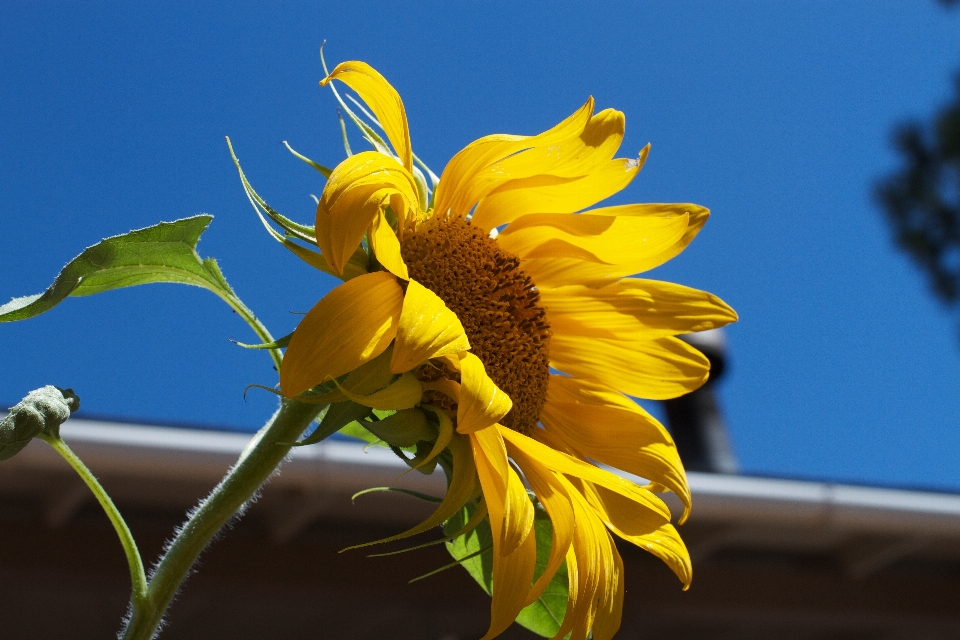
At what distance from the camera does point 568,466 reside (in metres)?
0.68

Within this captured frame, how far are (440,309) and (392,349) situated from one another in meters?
0.04

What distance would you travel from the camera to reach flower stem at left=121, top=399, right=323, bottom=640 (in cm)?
60

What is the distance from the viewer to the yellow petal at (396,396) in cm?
58

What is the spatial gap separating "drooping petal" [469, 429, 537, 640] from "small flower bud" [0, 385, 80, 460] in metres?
0.25

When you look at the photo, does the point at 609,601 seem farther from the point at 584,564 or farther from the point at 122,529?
the point at 122,529

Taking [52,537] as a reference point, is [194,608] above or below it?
below

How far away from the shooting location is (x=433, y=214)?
30.0 inches

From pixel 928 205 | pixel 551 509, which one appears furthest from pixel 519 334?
pixel 928 205

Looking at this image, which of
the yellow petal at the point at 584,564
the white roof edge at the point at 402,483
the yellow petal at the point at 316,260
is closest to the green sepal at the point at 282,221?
the yellow petal at the point at 316,260

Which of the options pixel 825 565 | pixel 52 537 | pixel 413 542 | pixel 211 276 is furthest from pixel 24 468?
pixel 825 565

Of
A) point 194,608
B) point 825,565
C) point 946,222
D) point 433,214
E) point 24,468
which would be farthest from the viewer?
point 946,222

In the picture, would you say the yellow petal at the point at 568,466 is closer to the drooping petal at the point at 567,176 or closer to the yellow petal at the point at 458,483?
the yellow petal at the point at 458,483

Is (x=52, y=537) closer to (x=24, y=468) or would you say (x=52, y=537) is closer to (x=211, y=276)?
(x=24, y=468)

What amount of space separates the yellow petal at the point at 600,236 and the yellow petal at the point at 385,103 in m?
0.14
